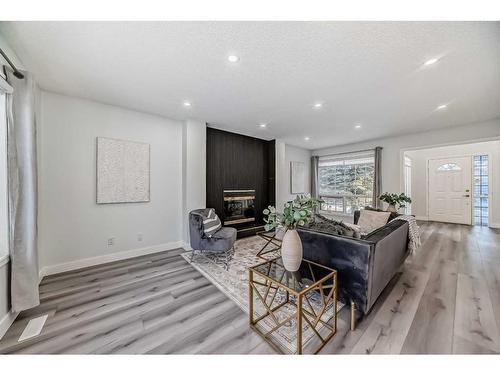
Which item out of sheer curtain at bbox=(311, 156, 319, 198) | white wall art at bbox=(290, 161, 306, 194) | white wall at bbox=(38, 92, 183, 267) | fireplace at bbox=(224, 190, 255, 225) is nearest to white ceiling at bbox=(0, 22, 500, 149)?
white wall at bbox=(38, 92, 183, 267)

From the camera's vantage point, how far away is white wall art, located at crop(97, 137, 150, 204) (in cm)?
286

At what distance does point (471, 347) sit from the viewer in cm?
136

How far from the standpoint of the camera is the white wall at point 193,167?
3506 millimetres

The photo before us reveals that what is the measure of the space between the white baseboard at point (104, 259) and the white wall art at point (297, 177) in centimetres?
376

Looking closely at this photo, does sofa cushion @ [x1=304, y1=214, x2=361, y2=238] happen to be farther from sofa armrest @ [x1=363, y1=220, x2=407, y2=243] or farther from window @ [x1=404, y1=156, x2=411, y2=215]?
window @ [x1=404, y1=156, x2=411, y2=215]

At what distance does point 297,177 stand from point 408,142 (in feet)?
9.50

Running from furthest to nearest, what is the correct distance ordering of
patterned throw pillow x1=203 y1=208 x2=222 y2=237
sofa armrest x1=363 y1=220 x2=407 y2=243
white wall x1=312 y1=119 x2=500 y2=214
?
white wall x1=312 y1=119 x2=500 y2=214 < patterned throw pillow x1=203 y1=208 x2=222 y2=237 < sofa armrest x1=363 y1=220 x2=407 y2=243

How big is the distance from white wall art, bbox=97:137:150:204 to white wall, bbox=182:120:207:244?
0.65 meters

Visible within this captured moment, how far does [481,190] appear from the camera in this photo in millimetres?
5277

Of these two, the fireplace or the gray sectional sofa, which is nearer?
the gray sectional sofa

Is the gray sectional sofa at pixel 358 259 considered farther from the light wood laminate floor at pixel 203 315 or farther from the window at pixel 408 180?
the window at pixel 408 180
